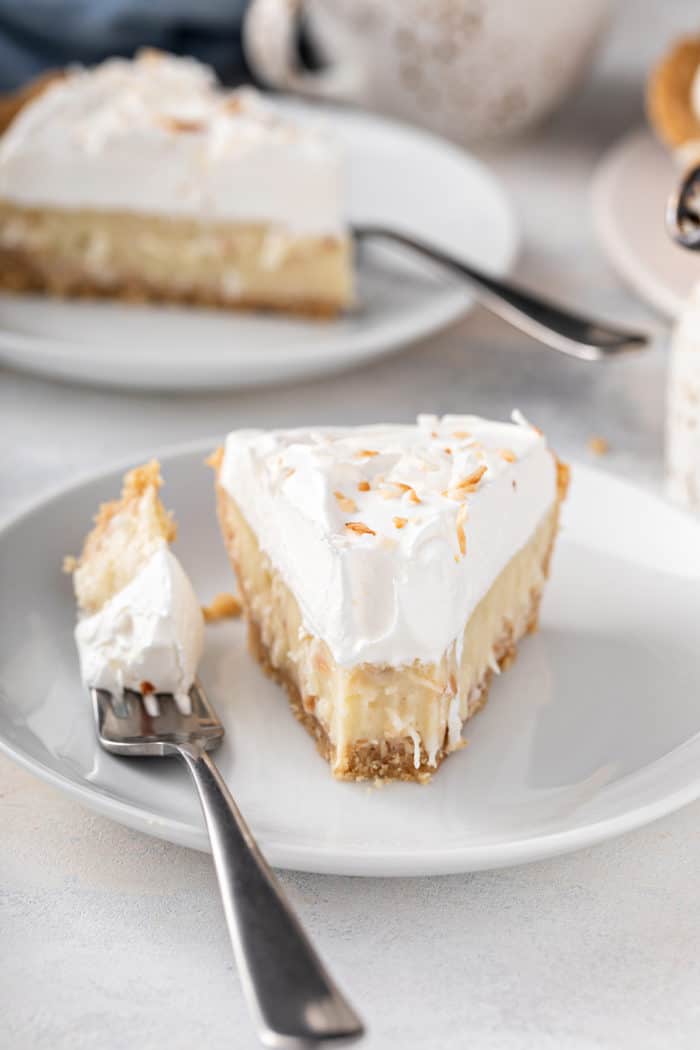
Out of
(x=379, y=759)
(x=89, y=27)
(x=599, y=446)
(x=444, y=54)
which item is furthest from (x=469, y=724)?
(x=89, y=27)

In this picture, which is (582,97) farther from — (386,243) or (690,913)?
(690,913)

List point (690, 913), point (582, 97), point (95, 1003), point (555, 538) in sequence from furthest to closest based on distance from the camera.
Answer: point (582, 97), point (555, 538), point (690, 913), point (95, 1003)

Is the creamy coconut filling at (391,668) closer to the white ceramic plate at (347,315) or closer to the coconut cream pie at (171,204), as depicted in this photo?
the white ceramic plate at (347,315)

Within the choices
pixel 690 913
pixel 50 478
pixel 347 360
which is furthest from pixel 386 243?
pixel 690 913

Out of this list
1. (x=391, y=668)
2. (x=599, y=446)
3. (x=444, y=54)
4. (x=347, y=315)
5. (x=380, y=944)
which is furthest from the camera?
(x=444, y=54)

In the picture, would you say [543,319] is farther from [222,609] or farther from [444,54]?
[444,54]
